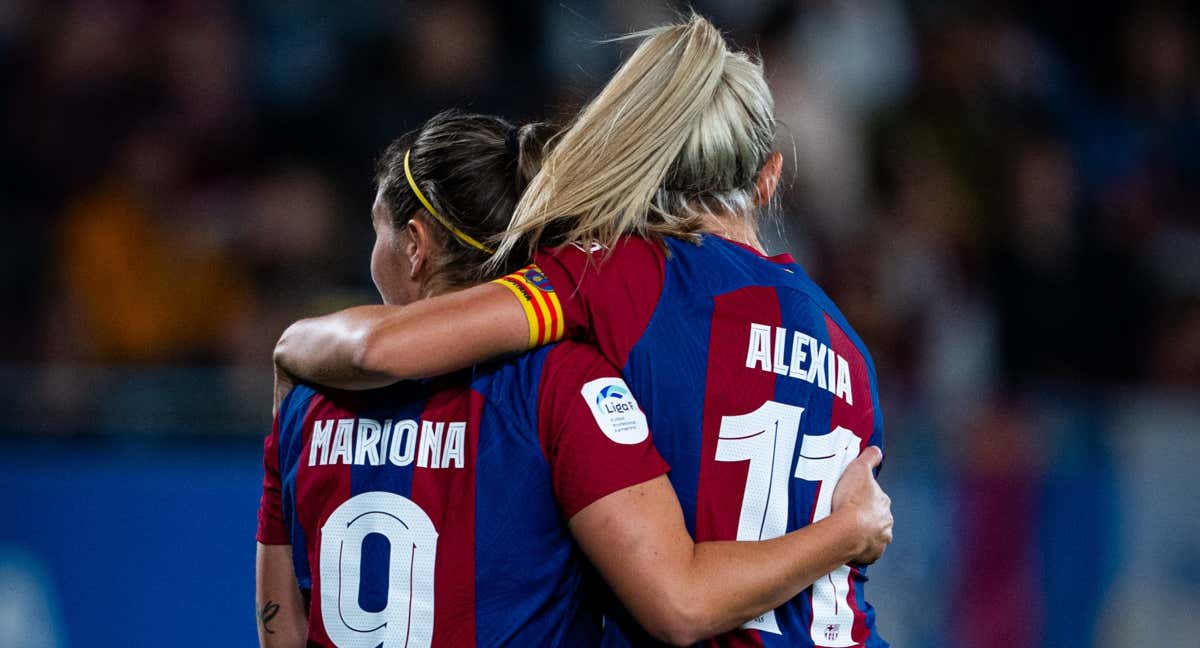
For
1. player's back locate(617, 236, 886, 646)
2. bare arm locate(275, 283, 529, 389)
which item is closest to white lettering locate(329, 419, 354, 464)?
bare arm locate(275, 283, 529, 389)

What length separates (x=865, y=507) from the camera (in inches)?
90.8

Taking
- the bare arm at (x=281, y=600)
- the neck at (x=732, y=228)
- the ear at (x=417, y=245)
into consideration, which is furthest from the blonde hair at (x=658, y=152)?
the bare arm at (x=281, y=600)

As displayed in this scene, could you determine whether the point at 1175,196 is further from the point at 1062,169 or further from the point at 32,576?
the point at 32,576

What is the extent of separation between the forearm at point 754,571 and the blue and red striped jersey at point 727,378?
2.1 inches

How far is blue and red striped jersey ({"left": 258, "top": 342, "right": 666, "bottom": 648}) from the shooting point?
221cm

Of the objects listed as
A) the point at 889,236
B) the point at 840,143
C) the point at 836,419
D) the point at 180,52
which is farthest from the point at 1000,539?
the point at 180,52

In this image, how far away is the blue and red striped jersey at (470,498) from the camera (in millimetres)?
2215

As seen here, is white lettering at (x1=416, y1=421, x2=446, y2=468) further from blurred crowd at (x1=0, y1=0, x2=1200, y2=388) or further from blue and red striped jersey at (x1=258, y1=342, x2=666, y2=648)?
blurred crowd at (x1=0, y1=0, x2=1200, y2=388)

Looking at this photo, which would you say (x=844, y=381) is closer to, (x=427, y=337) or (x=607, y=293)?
(x=607, y=293)

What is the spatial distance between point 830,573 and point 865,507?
0.42 ft

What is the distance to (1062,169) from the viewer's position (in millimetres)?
6891

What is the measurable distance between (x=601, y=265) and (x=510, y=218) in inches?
9.3

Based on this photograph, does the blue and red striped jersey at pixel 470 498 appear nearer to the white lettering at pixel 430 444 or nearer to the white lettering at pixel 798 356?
the white lettering at pixel 430 444

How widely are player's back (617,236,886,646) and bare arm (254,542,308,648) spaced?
2.45ft
